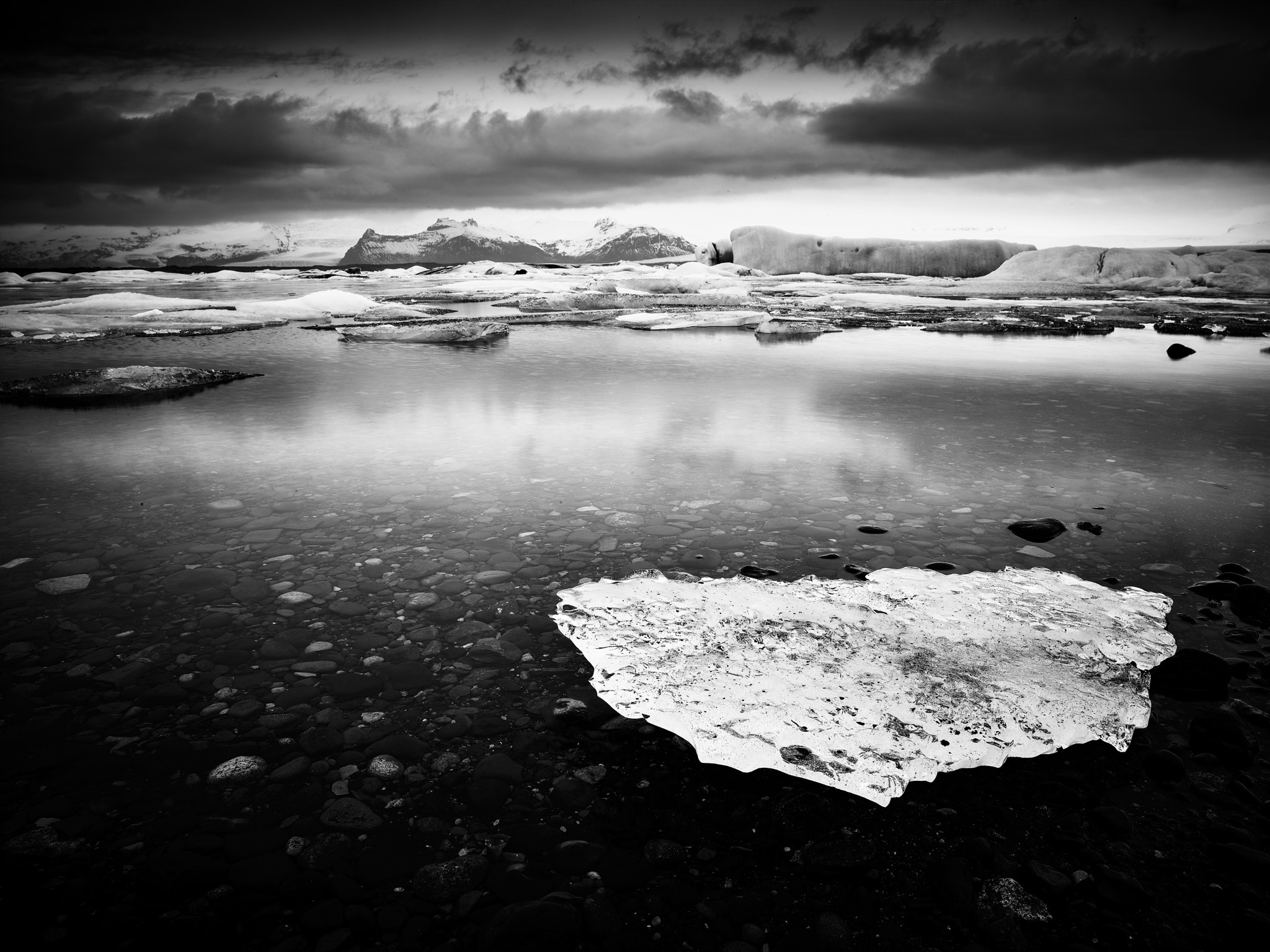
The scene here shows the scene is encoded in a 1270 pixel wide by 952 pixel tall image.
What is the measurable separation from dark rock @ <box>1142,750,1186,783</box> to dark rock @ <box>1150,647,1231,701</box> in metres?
0.33

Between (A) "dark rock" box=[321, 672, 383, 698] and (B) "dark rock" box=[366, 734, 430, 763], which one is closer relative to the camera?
(B) "dark rock" box=[366, 734, 430, 763]

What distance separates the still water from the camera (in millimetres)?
3143

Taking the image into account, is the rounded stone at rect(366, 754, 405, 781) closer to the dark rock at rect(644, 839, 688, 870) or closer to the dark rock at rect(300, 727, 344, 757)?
the dark rock at rect(300, 727, 344, 757)

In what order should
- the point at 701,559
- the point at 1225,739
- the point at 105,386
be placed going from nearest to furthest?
1. the point at 1225,739
2. the point at 701,559
3. the point at 105,386

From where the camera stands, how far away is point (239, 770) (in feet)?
5.65

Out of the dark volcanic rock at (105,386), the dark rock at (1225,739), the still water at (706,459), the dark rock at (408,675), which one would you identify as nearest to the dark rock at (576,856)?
the dark rock at (408,675)

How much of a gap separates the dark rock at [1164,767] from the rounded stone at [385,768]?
6.35 ft

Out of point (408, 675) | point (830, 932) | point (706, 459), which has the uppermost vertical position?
point (706, 459)

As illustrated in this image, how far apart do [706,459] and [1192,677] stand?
272cm

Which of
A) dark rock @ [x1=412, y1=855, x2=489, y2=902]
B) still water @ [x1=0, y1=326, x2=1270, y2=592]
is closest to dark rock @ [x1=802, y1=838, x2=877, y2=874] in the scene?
dark rock @ [x1=412, y1=855, x2=489, y2=902]

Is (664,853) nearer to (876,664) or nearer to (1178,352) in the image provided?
(876,664)

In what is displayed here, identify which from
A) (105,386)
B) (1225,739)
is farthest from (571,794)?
(105,386)

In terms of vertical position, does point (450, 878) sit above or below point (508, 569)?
below

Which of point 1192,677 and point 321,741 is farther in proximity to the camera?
point 1192,677
